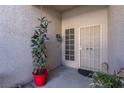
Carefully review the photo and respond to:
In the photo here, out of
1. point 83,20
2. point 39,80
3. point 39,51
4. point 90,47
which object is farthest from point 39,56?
point 83,20

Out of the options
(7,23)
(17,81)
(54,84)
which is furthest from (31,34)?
(54,84)

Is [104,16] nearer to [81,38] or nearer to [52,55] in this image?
[81,38]

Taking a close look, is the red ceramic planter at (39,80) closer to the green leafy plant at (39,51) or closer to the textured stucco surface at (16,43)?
the green leafy plant at (39,51)

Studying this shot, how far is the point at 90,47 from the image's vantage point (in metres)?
3.89

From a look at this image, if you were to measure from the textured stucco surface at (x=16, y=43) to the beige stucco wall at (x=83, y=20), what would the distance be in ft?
5.92

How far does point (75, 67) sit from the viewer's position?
4.27 metres

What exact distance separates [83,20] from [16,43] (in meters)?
2.80

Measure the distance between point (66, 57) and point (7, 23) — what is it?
2.99 m

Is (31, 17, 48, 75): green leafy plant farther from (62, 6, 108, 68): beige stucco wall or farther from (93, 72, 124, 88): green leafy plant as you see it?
(62, 6, 108, 68): beige stucco wall

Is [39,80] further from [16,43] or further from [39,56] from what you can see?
[16,43]

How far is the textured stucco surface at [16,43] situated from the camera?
2.23 metres

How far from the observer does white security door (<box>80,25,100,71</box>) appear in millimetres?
3709
